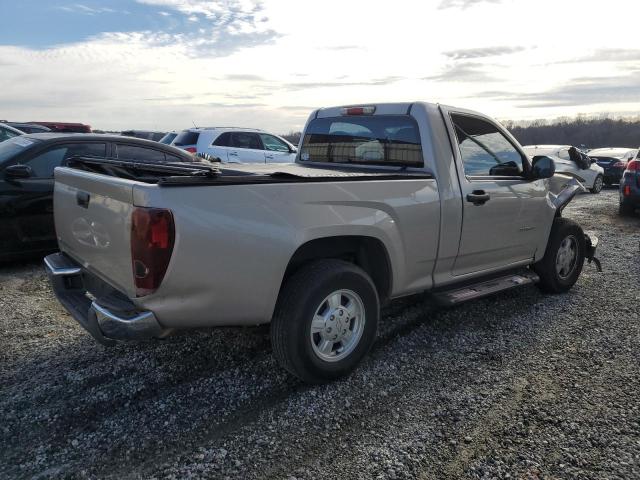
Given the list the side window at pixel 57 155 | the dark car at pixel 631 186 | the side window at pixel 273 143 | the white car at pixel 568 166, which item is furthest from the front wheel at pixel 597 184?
the side window at pixel 57 155

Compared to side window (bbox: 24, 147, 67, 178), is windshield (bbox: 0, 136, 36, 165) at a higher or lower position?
higher

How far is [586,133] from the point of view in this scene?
67500 mm

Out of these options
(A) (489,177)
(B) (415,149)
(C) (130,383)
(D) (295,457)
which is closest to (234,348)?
(C) (130,383)

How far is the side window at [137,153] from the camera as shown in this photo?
666 cm

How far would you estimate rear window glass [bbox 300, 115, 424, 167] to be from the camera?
13.6 feet

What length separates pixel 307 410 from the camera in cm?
313

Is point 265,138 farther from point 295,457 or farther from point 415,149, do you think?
point 295,457

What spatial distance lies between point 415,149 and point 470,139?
0.59 m

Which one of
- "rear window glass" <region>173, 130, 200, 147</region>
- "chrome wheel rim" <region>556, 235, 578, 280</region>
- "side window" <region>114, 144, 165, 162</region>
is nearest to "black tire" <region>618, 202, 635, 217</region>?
"chrome wheel rim" <region>556, 235, 578, 280</region>

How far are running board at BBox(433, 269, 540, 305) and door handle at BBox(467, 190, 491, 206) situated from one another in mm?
735

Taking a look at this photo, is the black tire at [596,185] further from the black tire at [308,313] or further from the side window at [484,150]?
the black tire at [308,313]

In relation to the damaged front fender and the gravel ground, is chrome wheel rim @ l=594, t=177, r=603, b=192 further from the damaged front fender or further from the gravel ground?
the gravel ground

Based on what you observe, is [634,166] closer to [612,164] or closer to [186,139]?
[612,164]

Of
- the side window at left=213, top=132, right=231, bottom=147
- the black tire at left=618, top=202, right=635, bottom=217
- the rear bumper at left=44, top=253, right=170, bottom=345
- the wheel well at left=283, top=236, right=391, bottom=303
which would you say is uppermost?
the side window at left=213, top=132, right=231, bottom=147
